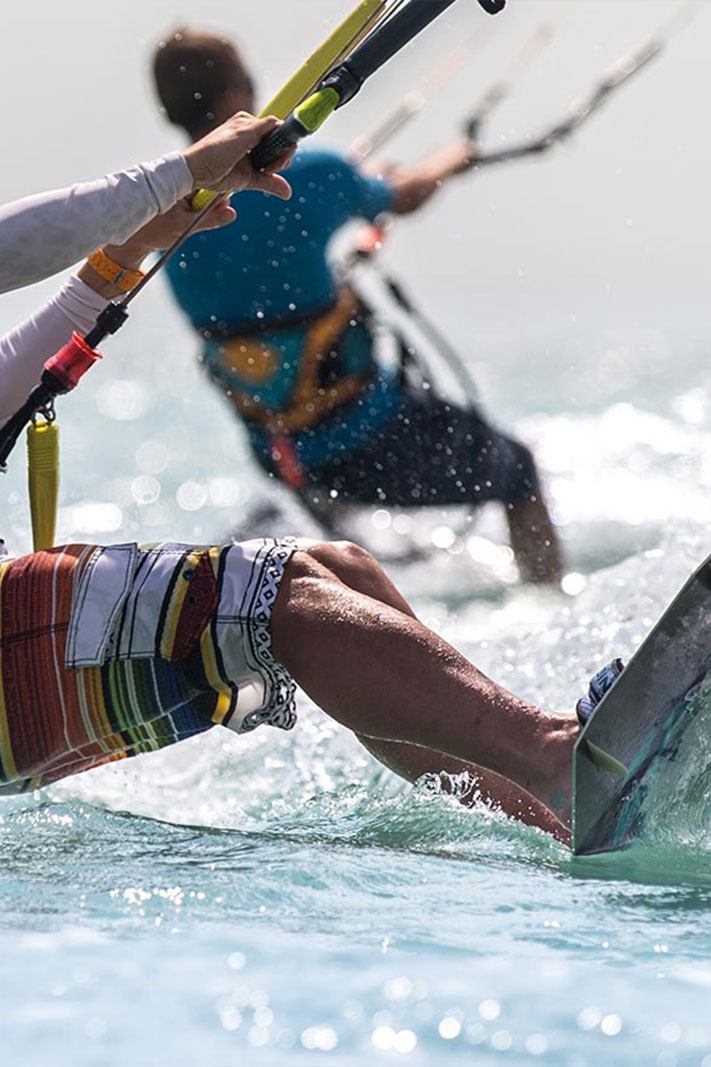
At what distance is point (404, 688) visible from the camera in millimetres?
2162

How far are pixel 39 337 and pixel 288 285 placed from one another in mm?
1882

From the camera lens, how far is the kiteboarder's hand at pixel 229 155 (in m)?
2.25

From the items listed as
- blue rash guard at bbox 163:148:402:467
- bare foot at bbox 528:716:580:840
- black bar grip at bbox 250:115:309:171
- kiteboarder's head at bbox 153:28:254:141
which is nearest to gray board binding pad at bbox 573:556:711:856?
bare foot at bbox 528:716:580:840

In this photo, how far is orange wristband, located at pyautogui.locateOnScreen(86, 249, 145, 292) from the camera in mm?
2590

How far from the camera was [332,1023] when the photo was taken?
4.86ft

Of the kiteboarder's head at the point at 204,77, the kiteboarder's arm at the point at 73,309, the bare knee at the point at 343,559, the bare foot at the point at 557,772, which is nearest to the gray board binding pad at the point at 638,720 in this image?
the bare foot at the point at 557,772

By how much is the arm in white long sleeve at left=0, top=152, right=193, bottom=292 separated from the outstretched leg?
512 mm

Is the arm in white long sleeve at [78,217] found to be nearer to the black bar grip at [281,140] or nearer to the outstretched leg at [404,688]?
the black bar grip at [281,140]

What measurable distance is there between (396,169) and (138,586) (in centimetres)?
258

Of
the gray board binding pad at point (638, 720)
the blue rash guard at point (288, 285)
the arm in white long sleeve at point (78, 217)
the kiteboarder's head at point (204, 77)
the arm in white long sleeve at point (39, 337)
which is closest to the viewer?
the gray board binding pad at point (638, 720)

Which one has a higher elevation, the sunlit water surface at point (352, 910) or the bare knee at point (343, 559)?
the bare knee at point (343, 559)

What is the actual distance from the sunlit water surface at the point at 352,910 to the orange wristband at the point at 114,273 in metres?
0.82

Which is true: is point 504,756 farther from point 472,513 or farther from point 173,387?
point 173,387

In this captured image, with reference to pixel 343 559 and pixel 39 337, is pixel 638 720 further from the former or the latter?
pixel 39 337
